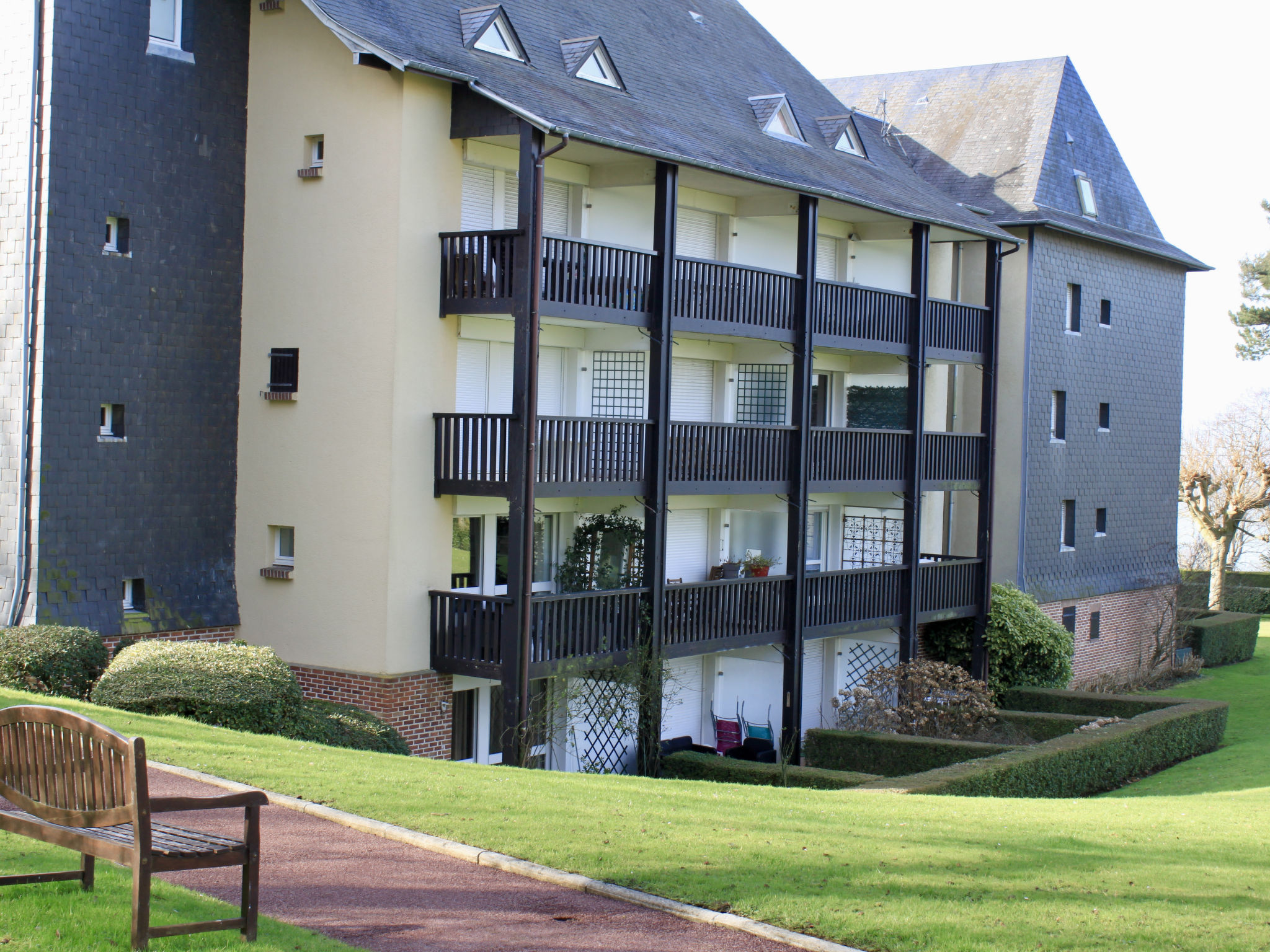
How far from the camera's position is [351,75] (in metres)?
17.1

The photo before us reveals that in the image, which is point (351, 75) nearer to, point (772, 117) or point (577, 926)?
point (772, 117)

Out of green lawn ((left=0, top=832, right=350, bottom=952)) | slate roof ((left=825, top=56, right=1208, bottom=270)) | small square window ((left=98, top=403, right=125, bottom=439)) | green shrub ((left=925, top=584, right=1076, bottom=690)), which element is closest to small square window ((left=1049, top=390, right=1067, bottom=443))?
slate roof ((left=825, top=56, right=1208, bottom=270))

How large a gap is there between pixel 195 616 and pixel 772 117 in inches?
511

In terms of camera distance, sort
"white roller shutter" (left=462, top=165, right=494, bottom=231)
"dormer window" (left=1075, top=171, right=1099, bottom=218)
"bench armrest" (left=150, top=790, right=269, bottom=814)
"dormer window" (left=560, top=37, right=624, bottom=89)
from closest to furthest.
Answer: "bench armrest" (left=150, top=790, right=269, bottom=814), "white roller shutter" (left=462, top=165, right=494, bottom=231), "dormer window" (left=560, top=37, right=624, bottom=89), "dormer window" (left=1075, top=171, right=1099, bottom=218)

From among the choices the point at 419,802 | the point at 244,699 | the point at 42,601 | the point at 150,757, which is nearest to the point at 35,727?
the point at 419,802

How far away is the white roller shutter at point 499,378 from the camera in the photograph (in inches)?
729

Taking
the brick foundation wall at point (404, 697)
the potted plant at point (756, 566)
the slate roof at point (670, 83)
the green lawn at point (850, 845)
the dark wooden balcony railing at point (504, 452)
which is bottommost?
the brick foundation wall at point (404, 697)

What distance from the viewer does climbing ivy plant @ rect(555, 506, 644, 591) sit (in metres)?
19.9

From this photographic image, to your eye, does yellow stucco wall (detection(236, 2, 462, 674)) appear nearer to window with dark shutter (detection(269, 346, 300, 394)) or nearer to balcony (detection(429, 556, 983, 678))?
window with dark shutter (detection(269, 346, 300, 394))

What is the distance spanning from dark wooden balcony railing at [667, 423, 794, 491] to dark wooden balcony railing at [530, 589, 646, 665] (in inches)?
78.3

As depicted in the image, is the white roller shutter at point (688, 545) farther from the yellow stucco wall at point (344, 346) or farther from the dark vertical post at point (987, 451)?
the dark vertical post at point (987, 451)

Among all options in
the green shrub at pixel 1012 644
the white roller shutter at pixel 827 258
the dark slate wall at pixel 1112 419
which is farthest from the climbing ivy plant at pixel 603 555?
the dark slate wall at pixel 1112 419

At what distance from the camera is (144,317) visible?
17.0m

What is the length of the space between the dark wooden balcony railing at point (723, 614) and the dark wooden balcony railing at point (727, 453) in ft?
5.12
